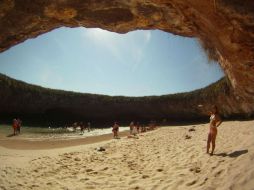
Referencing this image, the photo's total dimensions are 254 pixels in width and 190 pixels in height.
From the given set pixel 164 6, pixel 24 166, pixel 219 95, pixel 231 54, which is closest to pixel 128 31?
pixel 164 6

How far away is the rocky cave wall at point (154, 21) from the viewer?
545 centimetres

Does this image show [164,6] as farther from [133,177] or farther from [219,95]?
[219,95]

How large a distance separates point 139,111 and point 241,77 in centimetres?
3497

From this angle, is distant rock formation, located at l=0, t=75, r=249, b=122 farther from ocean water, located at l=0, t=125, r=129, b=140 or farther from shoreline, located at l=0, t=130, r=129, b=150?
shoreline, located at l=0, t=130, r=129, b=150

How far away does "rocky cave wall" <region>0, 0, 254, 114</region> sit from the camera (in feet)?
17.9

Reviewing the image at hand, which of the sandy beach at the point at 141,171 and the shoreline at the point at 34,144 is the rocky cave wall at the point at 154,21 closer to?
the sandy beach at the point at 141,171

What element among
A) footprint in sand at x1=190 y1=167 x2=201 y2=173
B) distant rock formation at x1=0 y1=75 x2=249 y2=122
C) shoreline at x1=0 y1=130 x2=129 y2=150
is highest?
distant rock formation at x1=0 y1=75 x2=249 y2=122

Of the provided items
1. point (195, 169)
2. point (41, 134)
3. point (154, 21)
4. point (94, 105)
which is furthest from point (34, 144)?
point (94, 105)

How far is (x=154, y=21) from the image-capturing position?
7.53 meters

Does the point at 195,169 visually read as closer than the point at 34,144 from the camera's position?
Yes

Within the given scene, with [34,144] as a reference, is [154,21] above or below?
above

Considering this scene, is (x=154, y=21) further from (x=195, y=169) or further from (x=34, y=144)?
(x=34, y=144)

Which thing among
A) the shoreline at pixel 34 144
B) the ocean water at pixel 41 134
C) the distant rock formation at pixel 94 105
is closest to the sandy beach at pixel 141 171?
the shoreline at pixel 34 144

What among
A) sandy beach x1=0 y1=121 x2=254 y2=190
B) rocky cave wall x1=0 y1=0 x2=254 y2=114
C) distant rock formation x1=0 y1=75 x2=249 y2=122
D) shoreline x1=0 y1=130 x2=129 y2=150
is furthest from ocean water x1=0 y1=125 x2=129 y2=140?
rocky cave wall x1=0 y1=0 x2=254 y2=114
